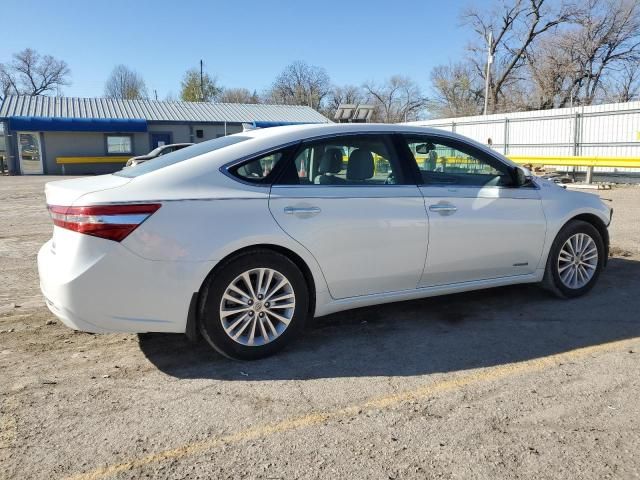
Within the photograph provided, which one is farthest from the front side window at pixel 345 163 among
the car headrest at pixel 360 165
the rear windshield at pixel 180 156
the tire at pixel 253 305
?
the tire at pixel 253 305

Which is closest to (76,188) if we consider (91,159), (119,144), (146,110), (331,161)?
(331,161)

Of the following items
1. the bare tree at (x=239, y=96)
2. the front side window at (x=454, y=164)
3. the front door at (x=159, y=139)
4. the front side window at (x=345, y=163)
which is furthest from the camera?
the bare tree at (x=239, y=96)

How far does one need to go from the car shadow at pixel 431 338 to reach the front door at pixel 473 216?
16.0 inches

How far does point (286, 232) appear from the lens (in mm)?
3723

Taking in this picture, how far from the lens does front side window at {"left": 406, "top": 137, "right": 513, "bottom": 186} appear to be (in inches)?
177

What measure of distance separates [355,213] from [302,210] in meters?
0.42

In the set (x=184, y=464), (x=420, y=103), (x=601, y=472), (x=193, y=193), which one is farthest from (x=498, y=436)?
(x=420, y=103)

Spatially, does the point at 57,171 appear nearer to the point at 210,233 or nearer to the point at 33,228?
the point at 33,228

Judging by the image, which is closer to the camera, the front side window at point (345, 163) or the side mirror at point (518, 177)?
the front side window at point (345, 163)

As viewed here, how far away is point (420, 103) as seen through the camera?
223ft

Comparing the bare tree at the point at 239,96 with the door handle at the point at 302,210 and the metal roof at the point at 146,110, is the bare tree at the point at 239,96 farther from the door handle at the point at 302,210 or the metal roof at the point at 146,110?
the door handle at the point at 302,210

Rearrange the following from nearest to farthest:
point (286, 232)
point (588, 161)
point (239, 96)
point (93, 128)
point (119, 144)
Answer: point (286, 232) → point (588, 161) → point (93, 128) → point (119, 144) → point (239, 96)

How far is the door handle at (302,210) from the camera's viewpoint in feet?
12.3

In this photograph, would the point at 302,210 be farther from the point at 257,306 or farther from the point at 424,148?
the point at 424,148
